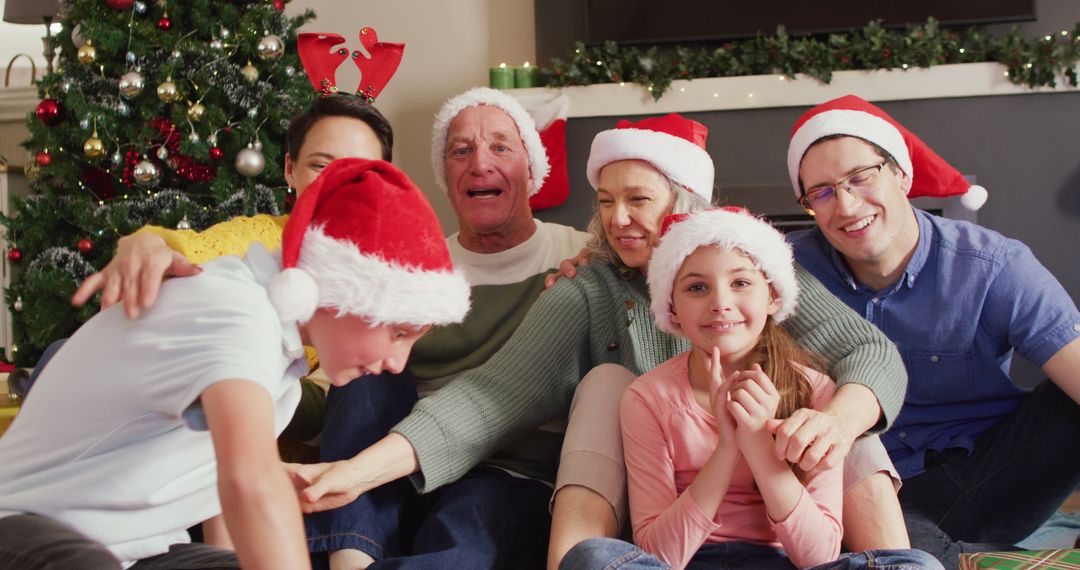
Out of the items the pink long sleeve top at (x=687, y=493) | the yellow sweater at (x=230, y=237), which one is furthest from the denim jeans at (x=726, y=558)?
the yellow sweater at (x=230, y=237)

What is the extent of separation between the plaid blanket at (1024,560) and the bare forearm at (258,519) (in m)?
1.12

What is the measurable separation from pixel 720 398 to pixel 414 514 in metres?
0.64

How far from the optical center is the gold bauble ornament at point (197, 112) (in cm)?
311

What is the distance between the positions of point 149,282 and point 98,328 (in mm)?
97

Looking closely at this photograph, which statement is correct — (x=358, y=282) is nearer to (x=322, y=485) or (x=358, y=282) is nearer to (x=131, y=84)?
(x=322, y=485)

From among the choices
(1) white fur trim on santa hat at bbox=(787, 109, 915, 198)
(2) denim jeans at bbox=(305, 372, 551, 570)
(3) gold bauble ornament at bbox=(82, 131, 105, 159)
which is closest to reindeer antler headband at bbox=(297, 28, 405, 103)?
(3) gold bauble ornament at bbox=(82, 131, 105, 159)

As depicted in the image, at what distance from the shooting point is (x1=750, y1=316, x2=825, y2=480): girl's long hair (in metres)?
1.55

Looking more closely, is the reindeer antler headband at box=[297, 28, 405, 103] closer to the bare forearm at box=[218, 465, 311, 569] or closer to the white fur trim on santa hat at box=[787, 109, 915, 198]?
the white fur trim on santa hat at box=[787, 109, 915, 198]

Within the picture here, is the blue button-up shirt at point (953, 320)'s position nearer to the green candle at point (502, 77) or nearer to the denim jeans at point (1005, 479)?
the denim jeans at point (1005, 479)

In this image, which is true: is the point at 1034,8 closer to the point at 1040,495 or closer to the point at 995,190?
the point at 995,190

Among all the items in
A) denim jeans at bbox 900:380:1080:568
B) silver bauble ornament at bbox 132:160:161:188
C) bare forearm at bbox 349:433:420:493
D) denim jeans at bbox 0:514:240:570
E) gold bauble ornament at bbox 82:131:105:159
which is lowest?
denim jeans at bbox 900:380:1080:568

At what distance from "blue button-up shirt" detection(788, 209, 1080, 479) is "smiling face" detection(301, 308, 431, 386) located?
1.16 metres

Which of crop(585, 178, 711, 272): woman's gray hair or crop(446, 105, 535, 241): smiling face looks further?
crop(446, 105, 535, 241): smiling face

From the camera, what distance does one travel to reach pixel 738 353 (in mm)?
1589
